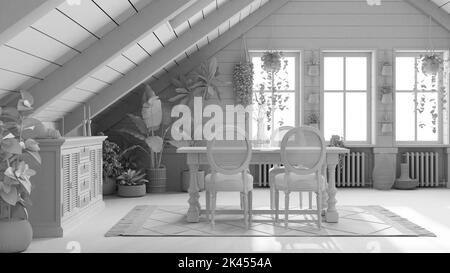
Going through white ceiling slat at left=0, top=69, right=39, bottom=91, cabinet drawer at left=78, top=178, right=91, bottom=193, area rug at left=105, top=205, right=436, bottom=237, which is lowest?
area rug at left=105, top=205, right=436, bottom=237

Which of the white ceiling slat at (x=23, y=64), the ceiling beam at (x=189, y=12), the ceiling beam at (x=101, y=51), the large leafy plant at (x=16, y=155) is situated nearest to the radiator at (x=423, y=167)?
the ceiling beam at (x=189, y=12)

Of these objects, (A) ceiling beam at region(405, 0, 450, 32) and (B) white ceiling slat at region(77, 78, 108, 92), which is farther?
(A) ceiling beam at region(405, 0, 450, 32)

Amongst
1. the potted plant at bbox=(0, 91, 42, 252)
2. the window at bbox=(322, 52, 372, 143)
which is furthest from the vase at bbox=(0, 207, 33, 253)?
the window at bbox=(322, 52, 372, 143)

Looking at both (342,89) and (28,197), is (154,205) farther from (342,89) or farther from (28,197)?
(342,89)

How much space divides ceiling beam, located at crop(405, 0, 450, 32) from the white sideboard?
5.77m

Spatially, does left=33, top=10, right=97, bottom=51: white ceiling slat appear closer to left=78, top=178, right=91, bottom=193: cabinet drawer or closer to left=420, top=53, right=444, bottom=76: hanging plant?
left=78, top=178, right=91, bottom=193: cabinet drawer

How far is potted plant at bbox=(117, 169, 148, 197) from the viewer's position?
7.37 meters

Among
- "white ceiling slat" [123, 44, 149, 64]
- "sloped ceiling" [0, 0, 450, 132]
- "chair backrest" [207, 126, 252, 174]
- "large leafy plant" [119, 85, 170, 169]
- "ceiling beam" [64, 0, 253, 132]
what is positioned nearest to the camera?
"sloped ceiling" [0, 0, 450, 132]

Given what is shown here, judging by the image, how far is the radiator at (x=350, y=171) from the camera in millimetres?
8281

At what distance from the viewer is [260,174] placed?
828cm

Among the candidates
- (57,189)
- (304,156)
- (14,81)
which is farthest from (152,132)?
(14,81)

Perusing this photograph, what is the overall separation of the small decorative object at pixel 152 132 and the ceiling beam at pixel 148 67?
107cm
